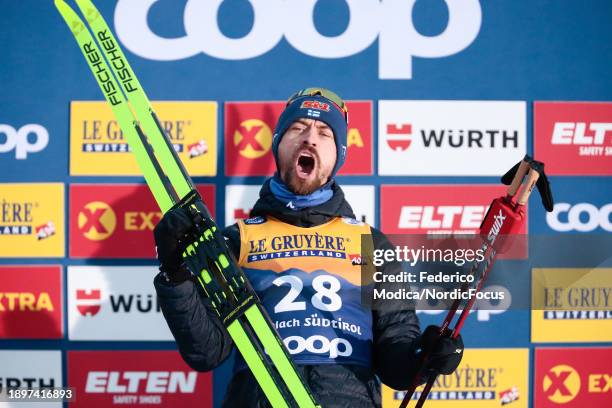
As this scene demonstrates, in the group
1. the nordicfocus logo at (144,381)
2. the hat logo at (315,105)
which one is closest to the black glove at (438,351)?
the hat logo at (315,105)

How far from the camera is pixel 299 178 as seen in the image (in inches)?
62.3

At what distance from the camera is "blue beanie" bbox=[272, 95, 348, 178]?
5.24 ft

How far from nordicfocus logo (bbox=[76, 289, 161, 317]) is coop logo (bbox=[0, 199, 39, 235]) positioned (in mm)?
298

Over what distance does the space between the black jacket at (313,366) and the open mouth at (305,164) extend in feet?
0.32

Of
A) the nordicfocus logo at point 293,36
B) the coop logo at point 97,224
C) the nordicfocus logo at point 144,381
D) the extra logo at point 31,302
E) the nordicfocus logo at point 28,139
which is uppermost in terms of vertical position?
the nordicfocus logo at point 293,36

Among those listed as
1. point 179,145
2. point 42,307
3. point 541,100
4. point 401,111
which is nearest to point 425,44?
point 401,111

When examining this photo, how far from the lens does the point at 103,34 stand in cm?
157

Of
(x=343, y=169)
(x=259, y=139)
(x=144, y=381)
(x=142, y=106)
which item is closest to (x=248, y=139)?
(x=259, y=139)

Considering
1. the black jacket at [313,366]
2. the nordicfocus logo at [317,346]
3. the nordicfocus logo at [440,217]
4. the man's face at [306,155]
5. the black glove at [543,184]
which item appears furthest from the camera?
the nordicfocus logo at [440,217]

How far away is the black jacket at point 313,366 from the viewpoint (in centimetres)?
135

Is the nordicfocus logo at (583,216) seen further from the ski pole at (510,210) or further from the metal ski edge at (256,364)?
the metal ski edge at (256,364)

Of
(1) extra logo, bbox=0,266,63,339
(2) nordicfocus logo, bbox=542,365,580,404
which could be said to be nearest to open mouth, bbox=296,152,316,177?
(1) extra logo, bbox=0,266,63,339

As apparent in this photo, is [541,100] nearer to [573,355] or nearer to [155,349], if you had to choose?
[573,355]

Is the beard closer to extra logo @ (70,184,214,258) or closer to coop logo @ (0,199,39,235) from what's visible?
extra logo @ (70,184,214,258)
